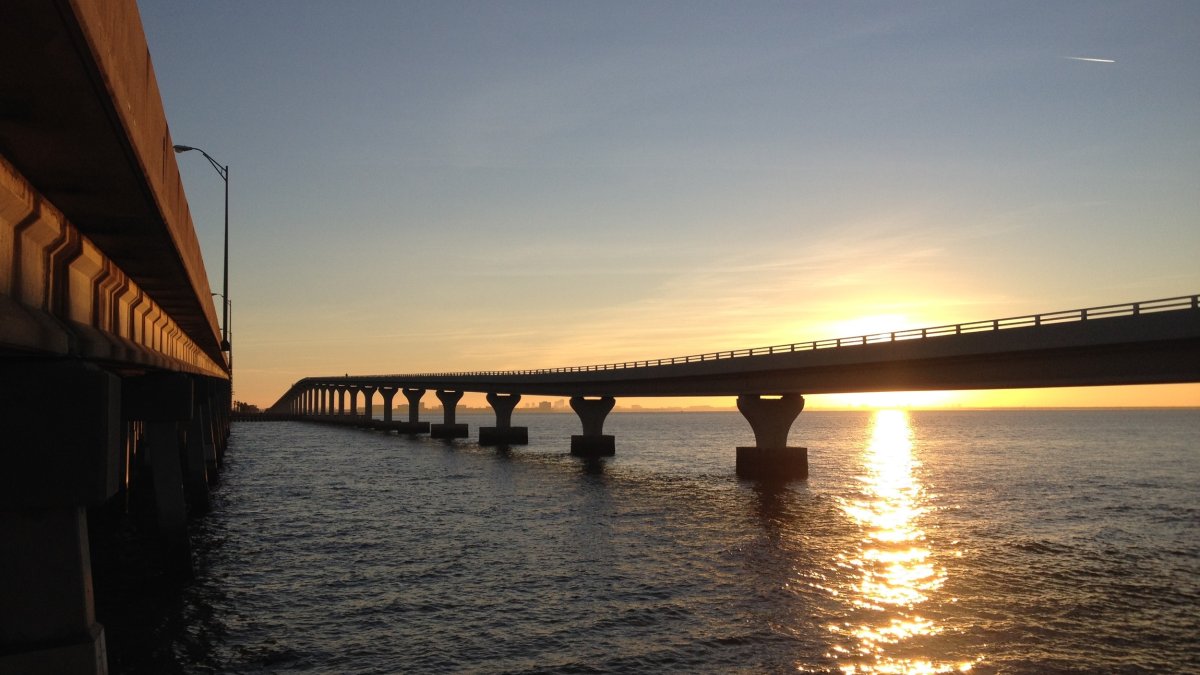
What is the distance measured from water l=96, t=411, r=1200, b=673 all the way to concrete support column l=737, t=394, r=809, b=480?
716 cm

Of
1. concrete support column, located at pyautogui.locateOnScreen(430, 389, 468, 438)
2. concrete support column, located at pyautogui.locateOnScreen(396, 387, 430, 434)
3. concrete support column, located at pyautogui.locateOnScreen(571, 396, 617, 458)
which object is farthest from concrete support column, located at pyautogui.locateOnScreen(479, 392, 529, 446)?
concrete support column, located at pyautogui.locateOnScreen(396, 387, 430, 434)

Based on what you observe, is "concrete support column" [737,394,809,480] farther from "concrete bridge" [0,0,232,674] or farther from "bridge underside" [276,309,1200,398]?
"concrete bridge" [0,0,232,674]

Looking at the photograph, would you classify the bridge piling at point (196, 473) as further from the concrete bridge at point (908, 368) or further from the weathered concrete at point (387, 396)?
the weathered concrete at point (387, 396)

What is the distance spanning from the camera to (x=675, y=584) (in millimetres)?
28750

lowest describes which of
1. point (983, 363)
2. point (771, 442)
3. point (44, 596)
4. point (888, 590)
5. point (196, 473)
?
point (888, 590)

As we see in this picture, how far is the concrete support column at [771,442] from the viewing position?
67.3 meters

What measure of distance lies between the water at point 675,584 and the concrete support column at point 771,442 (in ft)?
23.5

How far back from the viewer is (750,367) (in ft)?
212

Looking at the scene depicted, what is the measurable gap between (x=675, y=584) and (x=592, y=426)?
73.9 meters

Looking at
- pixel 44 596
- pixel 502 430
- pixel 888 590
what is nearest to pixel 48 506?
pixel 44 596

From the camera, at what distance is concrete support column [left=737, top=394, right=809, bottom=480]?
67312 mm

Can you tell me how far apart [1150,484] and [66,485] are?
88.8 metres

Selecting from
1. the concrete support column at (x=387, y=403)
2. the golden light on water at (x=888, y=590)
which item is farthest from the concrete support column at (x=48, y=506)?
the concrete support column at (x=387, y=403)

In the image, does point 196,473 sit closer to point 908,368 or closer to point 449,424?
point 908,368
